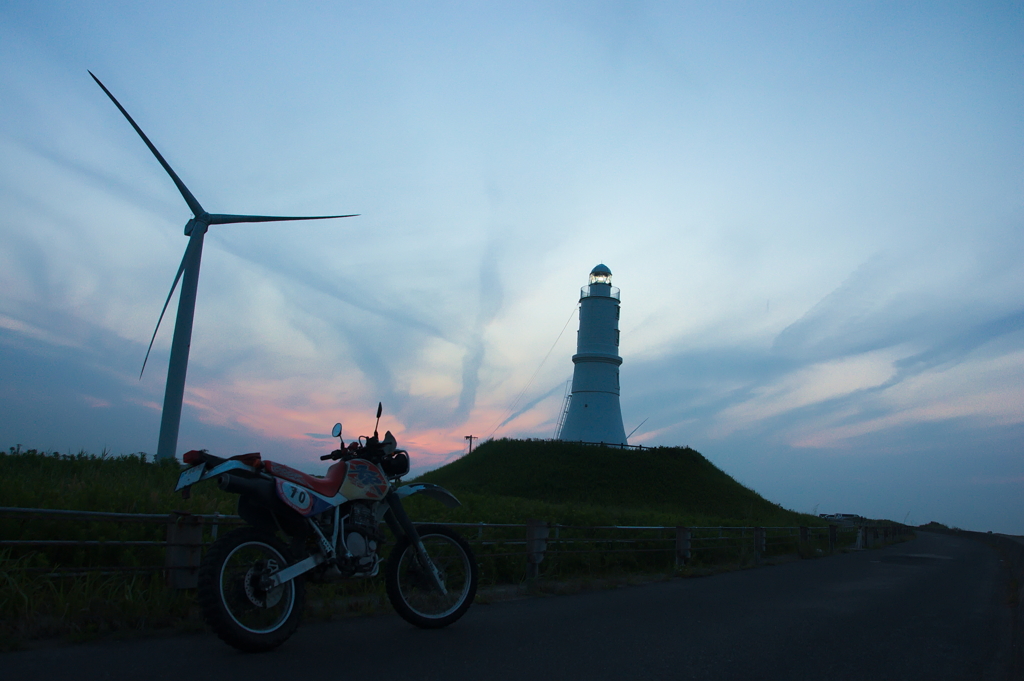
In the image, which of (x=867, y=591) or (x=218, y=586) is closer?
(x=218, y=586)

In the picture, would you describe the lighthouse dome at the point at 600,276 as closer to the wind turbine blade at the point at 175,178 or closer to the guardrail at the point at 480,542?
the guardrail at the point at 480,542

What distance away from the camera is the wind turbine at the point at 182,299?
1859cm

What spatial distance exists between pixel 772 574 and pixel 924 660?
29.2ft

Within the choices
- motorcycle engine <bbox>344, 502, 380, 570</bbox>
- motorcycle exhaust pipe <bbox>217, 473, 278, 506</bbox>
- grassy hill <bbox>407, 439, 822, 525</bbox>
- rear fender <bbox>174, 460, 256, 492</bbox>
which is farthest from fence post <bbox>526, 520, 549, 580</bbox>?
grassy hill <bbox>407, 439, 822, 525</bbox>

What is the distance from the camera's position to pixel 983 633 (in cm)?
739

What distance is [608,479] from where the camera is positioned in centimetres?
5178

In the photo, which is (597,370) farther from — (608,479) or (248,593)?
(248,593)

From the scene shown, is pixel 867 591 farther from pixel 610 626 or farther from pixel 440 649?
pixel 440 649

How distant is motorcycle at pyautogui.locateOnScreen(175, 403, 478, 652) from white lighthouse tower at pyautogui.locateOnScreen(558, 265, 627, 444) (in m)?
51.0

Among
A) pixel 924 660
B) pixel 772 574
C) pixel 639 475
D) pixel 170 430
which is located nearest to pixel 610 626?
pixel 924 660

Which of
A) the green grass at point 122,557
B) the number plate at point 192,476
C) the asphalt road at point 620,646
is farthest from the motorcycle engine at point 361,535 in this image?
the green grass at point 122,557

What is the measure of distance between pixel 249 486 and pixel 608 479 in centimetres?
4847

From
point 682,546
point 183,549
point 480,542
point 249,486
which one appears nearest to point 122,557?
point 183,549

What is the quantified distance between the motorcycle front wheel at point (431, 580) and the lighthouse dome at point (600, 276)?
53025 mm
